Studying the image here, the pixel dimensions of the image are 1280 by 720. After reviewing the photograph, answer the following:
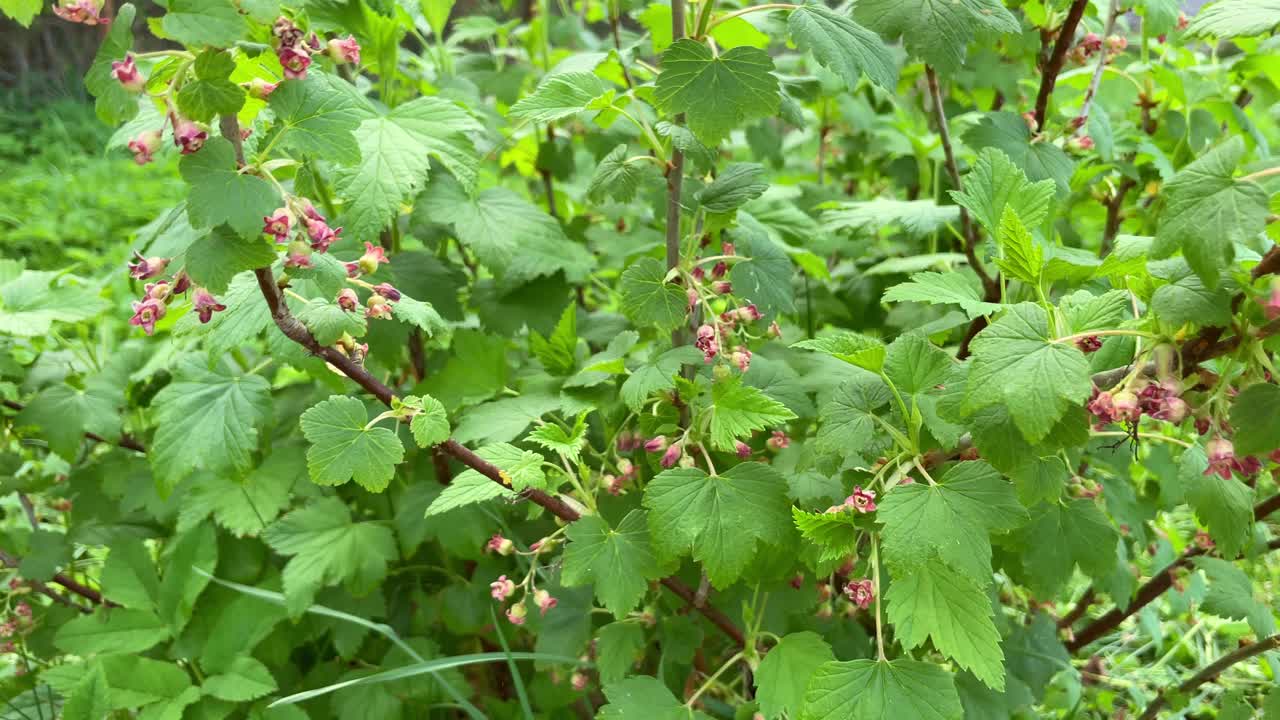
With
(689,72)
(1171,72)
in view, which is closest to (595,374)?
(689,72)

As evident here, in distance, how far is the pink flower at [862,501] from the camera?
2.85 feet

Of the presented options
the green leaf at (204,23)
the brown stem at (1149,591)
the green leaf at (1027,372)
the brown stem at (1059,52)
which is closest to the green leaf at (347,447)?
the green leaf at (204,23)

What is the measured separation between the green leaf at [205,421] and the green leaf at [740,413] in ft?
2.38

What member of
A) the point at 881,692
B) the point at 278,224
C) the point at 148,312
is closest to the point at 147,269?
the point at 148,312

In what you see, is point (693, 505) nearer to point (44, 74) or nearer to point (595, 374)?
point (595, 374)

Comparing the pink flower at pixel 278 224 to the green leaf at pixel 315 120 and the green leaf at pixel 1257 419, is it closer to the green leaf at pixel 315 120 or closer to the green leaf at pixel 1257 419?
the green leaf at pixel 315 120

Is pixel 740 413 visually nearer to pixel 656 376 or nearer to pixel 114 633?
pixel 656 376

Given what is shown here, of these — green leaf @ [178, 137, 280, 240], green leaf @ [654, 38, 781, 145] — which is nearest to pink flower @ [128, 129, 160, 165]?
green leaf @ [178, 137, 280, 240]

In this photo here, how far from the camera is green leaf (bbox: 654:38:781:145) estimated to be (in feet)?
3.14

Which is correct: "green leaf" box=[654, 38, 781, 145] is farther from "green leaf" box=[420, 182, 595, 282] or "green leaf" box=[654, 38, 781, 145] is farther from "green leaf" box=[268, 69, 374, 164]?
"green leaf" box=[420, 182, 595, 282]

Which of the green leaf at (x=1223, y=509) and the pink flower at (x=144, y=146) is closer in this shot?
the pink flower at (x=144, y=146)

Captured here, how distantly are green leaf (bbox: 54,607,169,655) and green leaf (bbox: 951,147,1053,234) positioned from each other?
1371 mm

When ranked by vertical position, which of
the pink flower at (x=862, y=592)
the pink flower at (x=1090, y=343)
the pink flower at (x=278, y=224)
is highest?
the pink flower at (x=278, y=224)

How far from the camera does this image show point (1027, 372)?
0.76 metres
